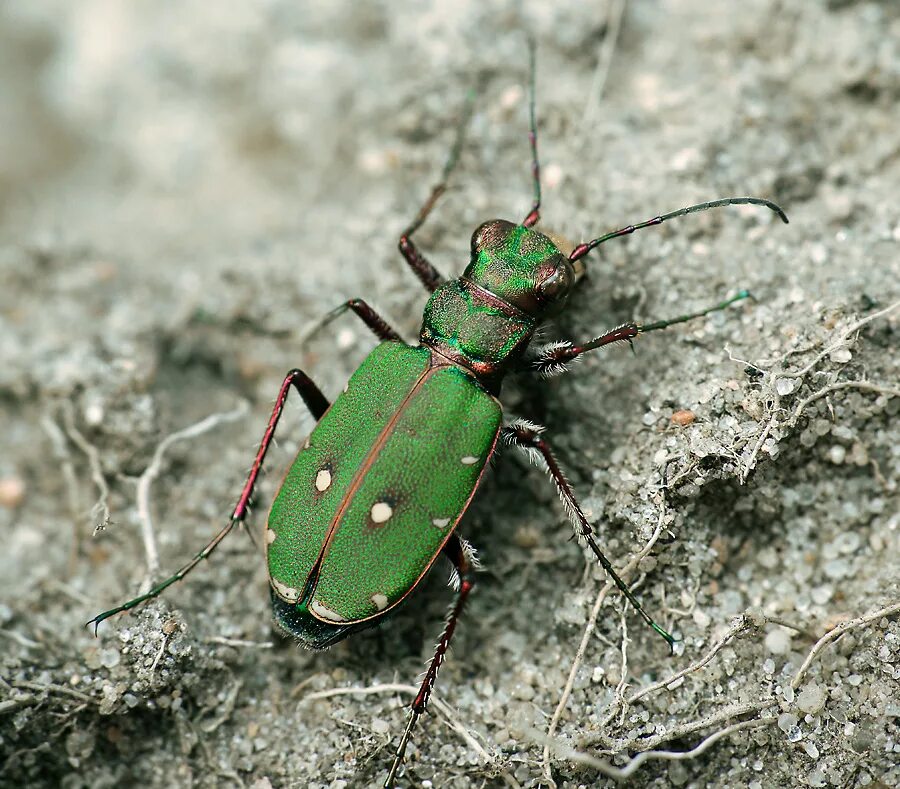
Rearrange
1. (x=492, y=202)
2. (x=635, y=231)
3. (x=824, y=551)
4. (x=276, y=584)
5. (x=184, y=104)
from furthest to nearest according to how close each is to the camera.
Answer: (x=184, y=104)
(x=492, y=202)
(x=635, y=231)
(x=824, y=551)
(x=276, y=584)

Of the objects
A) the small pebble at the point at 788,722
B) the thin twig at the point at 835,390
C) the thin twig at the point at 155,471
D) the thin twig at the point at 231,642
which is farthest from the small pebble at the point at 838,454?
the thin twig at the point at 155,471

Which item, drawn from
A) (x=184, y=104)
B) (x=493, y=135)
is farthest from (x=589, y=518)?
(x=184, y=104)

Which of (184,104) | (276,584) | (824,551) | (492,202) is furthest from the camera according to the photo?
(184,104)

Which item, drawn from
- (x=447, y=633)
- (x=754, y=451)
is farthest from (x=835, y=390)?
(x=447, y=633)

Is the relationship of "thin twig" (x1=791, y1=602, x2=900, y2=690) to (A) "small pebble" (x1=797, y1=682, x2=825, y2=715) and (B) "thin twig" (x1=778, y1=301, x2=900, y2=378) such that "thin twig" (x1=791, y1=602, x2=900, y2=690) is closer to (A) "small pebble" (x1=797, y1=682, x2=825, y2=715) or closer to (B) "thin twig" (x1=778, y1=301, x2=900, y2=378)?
(A) "small pebble" (x1=797, y1=682, x2=825, y2=715)

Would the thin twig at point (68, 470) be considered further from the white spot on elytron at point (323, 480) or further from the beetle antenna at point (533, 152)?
the beetle antenna at point (533, 152)

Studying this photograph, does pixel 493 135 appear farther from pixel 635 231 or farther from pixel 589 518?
pixel 589 518

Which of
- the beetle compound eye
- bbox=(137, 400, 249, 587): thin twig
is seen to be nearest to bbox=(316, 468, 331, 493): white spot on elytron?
→ bbox=(137, 400, 249, 587): thin twig
